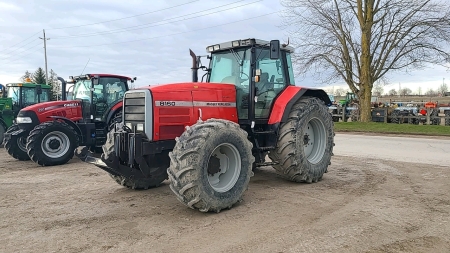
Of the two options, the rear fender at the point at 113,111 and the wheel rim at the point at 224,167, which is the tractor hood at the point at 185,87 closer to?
the wheel rim at the point at 224,167

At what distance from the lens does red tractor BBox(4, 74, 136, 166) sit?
969 cm

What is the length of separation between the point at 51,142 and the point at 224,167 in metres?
6.30

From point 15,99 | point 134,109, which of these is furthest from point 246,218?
point 15,99

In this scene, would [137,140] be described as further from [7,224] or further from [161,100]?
[7,224]

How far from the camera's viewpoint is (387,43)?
21172 millimetres

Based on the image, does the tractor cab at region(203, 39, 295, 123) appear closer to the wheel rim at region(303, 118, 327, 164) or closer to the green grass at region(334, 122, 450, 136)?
the wheel rim at region(303, 118, 327, 164)

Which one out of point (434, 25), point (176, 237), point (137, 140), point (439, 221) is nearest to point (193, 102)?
point (137, 140)

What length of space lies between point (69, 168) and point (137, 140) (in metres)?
4.86

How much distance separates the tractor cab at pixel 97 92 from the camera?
1062 centimetres

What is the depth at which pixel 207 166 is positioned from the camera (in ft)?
16.1

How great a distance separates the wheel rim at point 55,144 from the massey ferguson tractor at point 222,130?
4416mm

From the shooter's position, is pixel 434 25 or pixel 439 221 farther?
pixel 434 25

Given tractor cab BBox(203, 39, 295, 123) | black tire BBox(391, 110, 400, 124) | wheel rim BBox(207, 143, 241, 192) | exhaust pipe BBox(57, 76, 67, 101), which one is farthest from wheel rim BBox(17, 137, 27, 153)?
black tire BBox(391, 110, 400, 124)

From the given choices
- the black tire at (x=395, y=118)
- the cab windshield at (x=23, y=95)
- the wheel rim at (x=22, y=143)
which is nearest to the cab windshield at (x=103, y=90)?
the wheel rim at (x=22, y=143)
